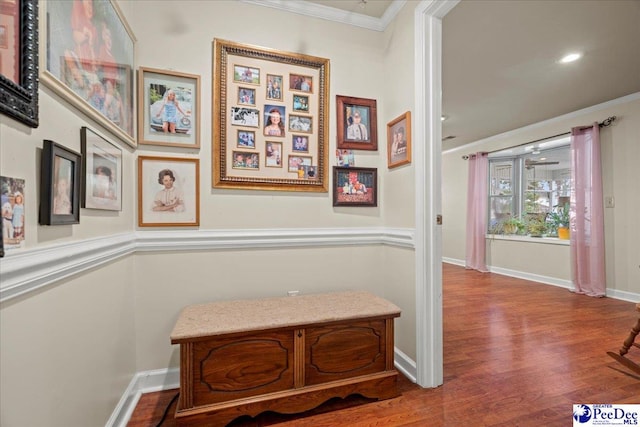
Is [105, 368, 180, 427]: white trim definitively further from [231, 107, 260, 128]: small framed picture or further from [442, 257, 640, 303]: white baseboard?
[442, 257, 640, 303]: white baseboard

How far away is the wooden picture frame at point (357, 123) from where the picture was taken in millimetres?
2049

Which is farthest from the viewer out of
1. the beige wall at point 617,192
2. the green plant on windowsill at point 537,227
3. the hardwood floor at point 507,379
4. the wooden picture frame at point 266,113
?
the green plant on windowsill at point 537,227

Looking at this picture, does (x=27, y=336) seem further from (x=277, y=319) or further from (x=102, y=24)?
(x=102, y=24)

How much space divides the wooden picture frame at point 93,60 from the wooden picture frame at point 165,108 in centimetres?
7

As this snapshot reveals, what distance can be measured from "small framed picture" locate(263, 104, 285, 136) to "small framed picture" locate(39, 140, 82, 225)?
3.54 ft

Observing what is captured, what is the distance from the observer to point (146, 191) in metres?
1.71

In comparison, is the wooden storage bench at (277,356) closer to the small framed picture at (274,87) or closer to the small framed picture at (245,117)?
the small framed picture at (245,117)

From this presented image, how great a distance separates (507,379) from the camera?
1835 millimetres

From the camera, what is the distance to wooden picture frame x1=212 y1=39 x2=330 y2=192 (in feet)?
5.93

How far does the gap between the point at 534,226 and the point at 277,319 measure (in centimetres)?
518

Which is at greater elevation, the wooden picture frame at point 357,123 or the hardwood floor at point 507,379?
the wooden picture frame at point 357,123

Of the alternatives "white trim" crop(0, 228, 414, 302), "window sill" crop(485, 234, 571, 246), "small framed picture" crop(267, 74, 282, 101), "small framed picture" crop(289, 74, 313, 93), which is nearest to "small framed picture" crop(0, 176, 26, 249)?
"white trim" crop(0, 228, 414, 302)

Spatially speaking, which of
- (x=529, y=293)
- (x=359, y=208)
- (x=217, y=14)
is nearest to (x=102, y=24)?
(x=217, y=14)

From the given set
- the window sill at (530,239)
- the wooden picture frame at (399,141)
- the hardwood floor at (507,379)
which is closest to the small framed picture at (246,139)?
the wooden picture frame at (399,141)
